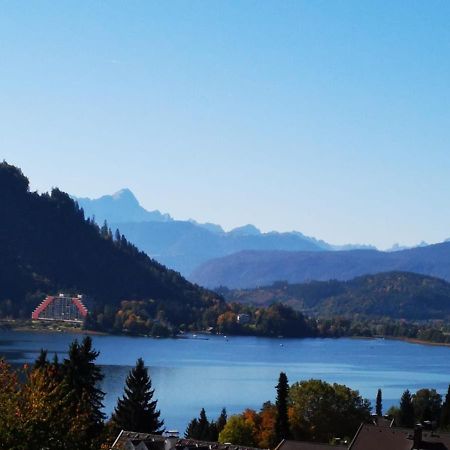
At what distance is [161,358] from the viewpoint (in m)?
129

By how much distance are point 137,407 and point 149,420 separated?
732 mm

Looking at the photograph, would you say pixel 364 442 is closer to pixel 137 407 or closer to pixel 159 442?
pixel 159 442

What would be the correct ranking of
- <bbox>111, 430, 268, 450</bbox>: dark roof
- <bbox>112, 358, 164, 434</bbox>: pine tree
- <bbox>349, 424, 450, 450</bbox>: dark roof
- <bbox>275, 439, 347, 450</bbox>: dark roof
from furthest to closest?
<bbox>112, 358, 164, 434</bbox>: pine tree < <bbox>111, 430, 268, 450</bbox>: dark roof < <bbox>275, 439, 347, 450</bbox>: dark roof < <bbox>349, 424, 450, 450</bbox>: dark roof

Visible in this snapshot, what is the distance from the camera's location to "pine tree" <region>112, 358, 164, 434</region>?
1610 inches

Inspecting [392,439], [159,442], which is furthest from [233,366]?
[392,439]

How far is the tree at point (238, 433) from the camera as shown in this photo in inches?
1865

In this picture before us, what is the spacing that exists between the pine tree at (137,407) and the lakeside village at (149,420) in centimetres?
4

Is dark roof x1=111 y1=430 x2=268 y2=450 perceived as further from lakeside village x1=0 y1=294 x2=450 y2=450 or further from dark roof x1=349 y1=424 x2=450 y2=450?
dark roof x1=349 y1=424 x2=450 y2=450

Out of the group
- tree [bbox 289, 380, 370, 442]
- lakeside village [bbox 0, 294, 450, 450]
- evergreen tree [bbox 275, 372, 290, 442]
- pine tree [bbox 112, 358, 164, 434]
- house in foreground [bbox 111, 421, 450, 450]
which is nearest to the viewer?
lakeside village [bbox 0, 294, 450, 450]

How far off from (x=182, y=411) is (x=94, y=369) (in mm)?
36779

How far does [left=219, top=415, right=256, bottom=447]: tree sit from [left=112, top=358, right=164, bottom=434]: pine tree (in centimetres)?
602

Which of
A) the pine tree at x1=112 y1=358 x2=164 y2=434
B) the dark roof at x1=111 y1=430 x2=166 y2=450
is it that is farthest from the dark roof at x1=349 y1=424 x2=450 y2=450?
the pine tree at x1=112 y1=358 x2=164 y2=434

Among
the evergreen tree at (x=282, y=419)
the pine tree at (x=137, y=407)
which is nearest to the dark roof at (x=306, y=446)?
the pine tree at (x=137, y=407)

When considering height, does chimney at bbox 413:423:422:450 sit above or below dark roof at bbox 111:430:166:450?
above
